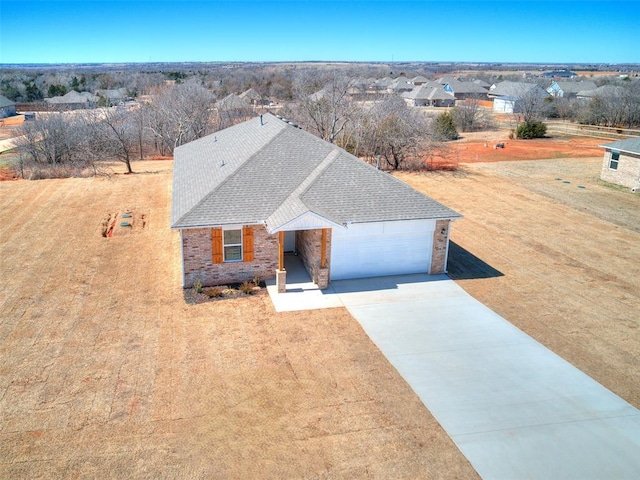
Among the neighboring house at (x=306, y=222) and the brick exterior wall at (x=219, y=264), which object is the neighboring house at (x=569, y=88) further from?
the brick exterior wall at (x=219, y=264)

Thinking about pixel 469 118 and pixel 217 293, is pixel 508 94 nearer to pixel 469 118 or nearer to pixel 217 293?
pixel 469 118

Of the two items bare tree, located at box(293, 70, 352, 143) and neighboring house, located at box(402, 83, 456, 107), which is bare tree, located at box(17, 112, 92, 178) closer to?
bare tree, located at box(293, 70, 352, 143)

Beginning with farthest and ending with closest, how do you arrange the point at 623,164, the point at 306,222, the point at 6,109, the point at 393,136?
the point at 6,109 < the point at 393,136 < the point at 623,164 < the point at 306,222

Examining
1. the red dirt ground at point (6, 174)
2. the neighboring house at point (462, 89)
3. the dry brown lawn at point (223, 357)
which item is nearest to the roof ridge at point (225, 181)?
the dry brown lawn at point (223, 357)

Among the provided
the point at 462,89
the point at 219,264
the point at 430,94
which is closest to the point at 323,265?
the point at 219,264

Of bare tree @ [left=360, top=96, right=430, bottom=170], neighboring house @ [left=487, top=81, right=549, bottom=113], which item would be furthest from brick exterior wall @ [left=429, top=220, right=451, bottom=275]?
neighboring house @ [left=487, top=81, right=549, bottom=113]
